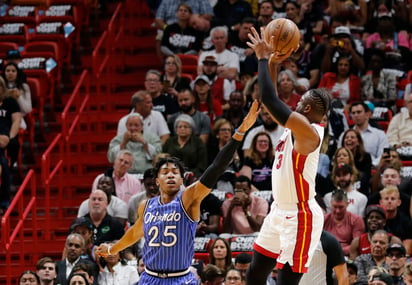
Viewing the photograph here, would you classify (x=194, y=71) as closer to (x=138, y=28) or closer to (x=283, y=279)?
(x=138, y=28)

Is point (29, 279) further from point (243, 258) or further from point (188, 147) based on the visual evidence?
point (188, 147)

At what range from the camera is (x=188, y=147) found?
49.6 ft

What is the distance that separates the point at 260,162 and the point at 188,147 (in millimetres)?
1090

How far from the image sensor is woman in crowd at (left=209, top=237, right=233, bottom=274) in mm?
12828

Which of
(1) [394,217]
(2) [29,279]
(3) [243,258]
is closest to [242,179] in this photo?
(3) [243,258]

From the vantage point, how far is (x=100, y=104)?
18.2 metres

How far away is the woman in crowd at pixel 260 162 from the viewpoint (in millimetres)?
14773

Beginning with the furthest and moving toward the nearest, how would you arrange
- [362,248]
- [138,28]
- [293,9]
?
1. [138,28]
2. [293,9]
3. [362,248]

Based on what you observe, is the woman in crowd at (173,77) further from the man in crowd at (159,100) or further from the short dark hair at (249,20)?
the short dark hair at (249,20)

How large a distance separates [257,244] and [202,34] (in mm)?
9698

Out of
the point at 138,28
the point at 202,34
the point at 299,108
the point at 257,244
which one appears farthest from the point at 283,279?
the point at 138,28

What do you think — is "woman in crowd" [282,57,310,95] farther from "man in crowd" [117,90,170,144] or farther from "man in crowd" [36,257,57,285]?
"man in crowd" [36,257,57,285]

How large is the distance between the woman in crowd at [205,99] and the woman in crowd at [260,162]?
1.69 meters

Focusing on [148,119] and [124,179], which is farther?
[148,119]
